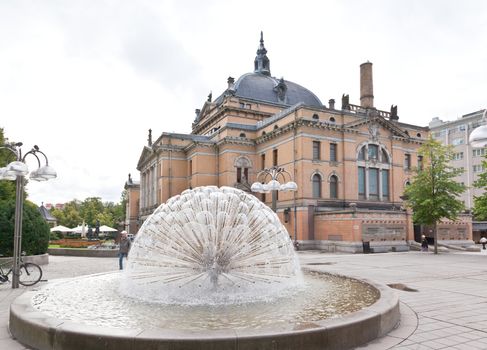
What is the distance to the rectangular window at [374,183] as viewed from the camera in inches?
1679

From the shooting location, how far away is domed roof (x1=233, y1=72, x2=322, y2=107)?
56.1 metres

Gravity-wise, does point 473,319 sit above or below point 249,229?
below

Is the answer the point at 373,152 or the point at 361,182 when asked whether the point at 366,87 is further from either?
the point at 361,182

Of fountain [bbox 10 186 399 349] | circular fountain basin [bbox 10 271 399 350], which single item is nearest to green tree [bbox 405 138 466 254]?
fountain [bbox 10 186 399 349]

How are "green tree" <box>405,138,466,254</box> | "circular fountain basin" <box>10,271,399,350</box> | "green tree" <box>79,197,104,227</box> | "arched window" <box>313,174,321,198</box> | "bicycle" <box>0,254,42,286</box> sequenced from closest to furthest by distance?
"circular fountain basin" <box>10,271,399,350</box> < "bicycle" <box>0,254,42,286</box> < "green tree" <box>405,138,466,254</box> < "arched window" <box>313,174,321,198</box> < "green tree" <box>79,197,104,227</box>

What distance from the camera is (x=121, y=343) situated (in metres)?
5.30

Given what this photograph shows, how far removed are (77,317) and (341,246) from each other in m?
29.2

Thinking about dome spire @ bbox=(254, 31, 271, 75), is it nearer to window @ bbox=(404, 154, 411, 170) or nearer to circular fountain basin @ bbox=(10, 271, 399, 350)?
window @ bbox=(404, 154, 411, 170)

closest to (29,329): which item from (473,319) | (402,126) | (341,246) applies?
(473,319)

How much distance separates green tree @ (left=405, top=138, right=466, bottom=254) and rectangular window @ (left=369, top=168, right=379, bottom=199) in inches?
394

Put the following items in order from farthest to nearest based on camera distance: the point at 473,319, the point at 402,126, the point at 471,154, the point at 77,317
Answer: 1. the point at 471,154
2. the point at 402,126
3. the point at 473,319
4. the point at 77,317

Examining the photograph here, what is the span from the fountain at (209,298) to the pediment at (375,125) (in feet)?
105

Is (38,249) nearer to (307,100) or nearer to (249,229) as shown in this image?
(249,229)

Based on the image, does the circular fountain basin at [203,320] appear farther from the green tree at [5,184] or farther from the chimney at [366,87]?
the chimney at [366,87]
